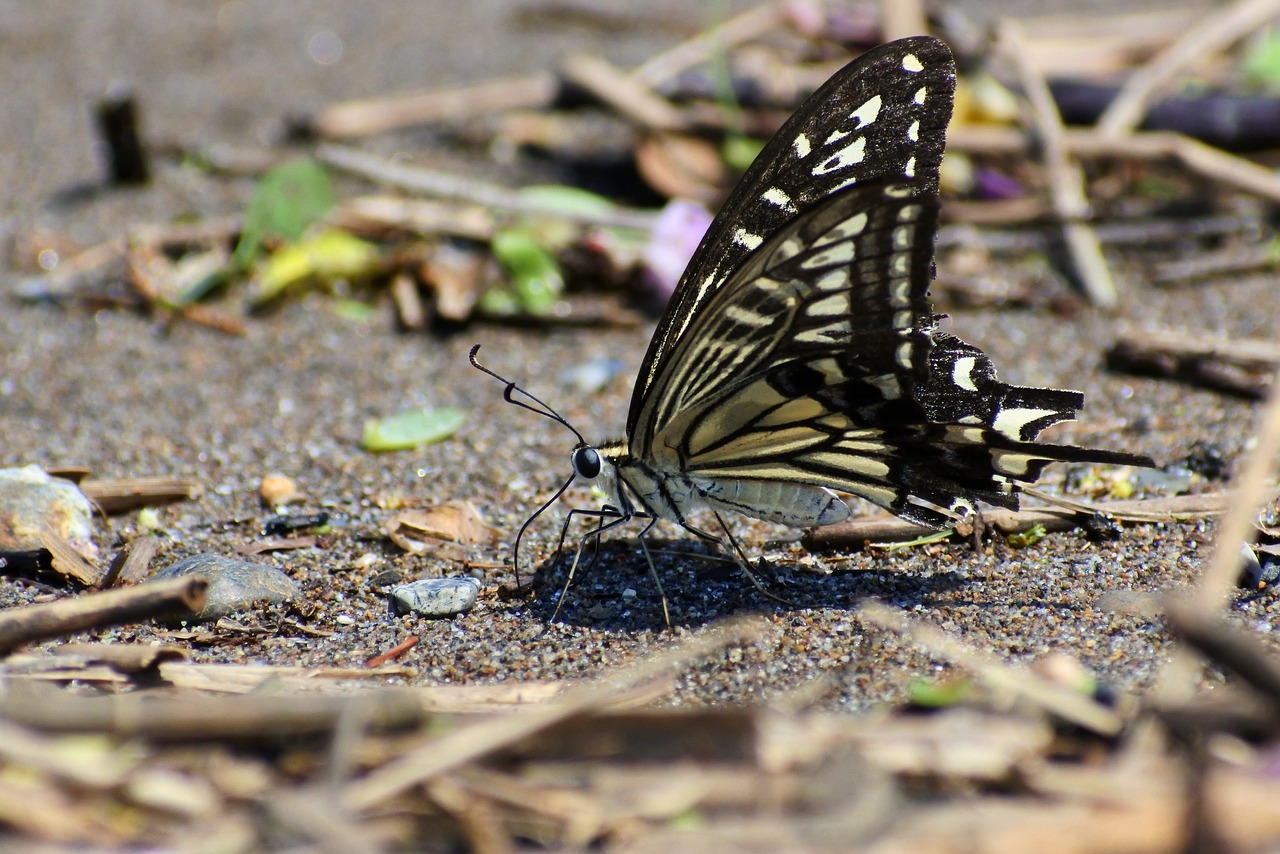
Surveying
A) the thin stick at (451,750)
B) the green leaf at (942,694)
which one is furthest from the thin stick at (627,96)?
the thin stick at (451,750)

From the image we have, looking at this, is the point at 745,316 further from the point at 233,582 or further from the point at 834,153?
the point at 233,582

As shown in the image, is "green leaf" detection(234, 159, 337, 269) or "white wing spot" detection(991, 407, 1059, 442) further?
"green leaf" detection(234, 159, 337, 269)

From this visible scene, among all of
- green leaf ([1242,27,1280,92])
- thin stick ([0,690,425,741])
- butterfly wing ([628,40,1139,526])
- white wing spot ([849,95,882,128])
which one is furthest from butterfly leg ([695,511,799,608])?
green leaf ([1242,27,1280,92])

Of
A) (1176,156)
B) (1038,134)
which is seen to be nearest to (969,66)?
(1038,134)

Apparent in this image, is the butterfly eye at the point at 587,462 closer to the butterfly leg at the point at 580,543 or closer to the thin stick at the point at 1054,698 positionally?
the butterfly leg at the point at 580,543

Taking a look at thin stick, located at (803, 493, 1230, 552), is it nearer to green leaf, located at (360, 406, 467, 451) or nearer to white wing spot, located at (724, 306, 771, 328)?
white wing spot, located at (724, 306, 771, 328)

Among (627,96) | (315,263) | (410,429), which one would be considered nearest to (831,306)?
(410,429)

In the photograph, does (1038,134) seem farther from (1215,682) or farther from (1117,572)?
(1215,682)

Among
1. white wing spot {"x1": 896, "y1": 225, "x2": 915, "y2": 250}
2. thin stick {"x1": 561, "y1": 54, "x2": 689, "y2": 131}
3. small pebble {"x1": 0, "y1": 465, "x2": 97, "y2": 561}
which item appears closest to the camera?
white wing spot {"x1": 896, "y1": 225, "x2": 915, "y2": 250}
